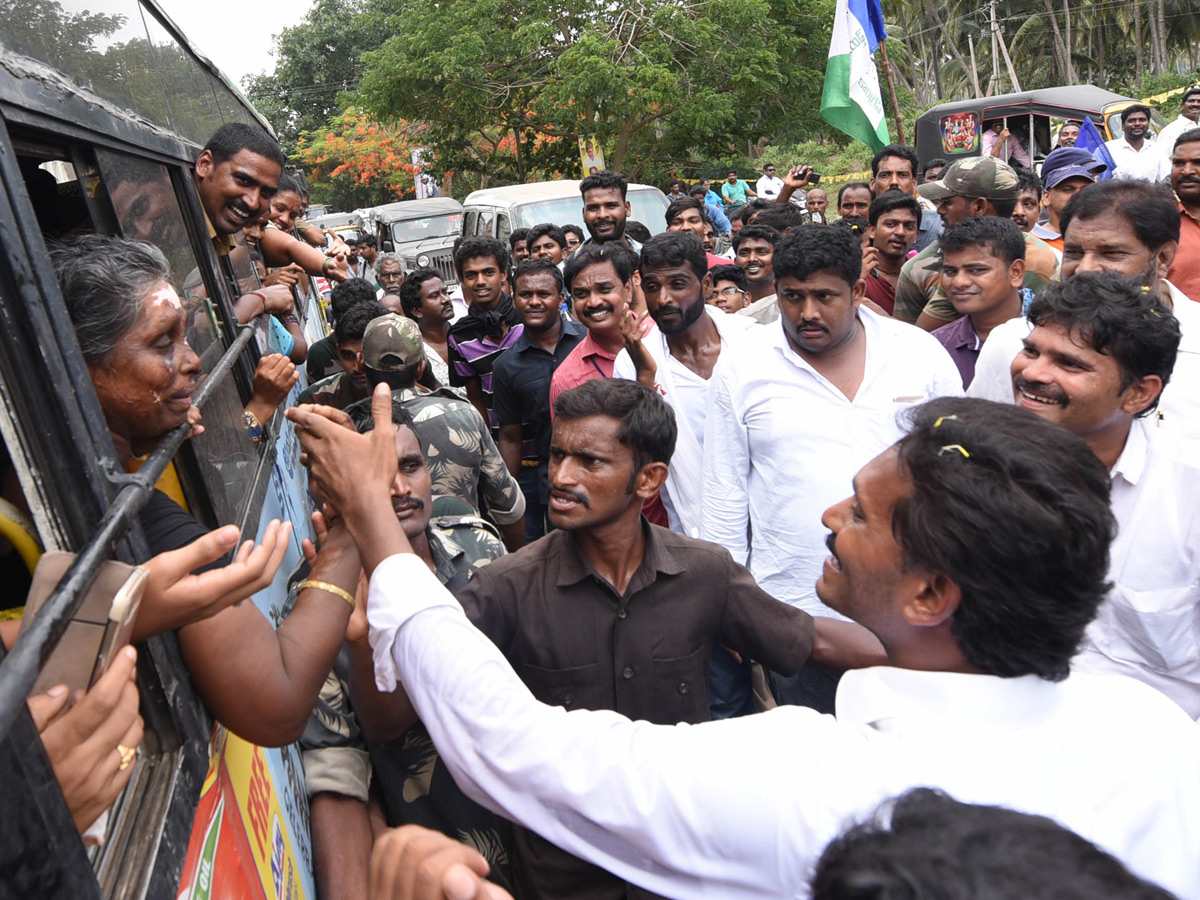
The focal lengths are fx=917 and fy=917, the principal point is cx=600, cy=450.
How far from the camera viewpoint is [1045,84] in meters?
39.4

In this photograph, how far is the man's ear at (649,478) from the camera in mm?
2262

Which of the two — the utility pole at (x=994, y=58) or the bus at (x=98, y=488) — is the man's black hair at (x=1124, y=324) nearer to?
the bus at (x=98, y=488)

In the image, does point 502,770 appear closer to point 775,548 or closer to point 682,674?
point 682,674

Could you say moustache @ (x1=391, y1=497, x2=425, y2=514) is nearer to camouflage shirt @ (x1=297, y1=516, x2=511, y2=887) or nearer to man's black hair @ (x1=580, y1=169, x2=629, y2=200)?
camouflage shirt @ (x1=297, y1=516, x2=511, y2=887)

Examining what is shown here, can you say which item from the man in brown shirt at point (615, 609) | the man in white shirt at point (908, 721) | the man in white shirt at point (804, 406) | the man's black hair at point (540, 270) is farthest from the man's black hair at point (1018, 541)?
the man's black hair at point (540, 270)

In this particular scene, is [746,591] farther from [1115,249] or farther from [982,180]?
[982,180]

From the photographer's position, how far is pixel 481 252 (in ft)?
17.6

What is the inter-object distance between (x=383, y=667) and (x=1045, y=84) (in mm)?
45553

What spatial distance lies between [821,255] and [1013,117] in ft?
61.9

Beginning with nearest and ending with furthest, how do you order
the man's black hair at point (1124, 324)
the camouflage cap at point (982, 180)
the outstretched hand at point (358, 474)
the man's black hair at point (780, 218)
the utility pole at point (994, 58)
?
the outstretched hand at point (358, 474) < the man's black hair at point (1124, 324) < the camouflage cap at point (982, 180) < the man's black hair at point (780, 218) < the utility pole at point (994, 58)

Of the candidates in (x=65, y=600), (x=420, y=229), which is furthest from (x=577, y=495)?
(x=420, y=229)

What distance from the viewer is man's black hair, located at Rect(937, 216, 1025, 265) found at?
360 cm

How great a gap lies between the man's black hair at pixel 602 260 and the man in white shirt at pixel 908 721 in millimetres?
2672

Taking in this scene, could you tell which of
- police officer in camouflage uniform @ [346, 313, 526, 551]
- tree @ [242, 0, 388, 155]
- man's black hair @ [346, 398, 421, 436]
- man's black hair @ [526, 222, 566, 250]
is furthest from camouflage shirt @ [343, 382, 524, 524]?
tree @ [242, 0, 388, 155]
